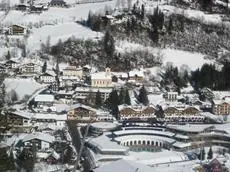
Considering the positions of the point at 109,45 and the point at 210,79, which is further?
the point at 109,45

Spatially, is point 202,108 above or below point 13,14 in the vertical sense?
below

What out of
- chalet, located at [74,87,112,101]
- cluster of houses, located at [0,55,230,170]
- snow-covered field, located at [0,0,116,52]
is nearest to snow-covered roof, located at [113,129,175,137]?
cluster of houses, located at [0,55,230,170]

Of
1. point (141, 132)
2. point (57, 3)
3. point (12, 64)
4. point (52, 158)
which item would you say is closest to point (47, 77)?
point (12, 64)

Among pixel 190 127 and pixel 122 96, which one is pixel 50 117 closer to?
pixel 122 96

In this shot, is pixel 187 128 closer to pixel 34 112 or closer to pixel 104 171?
pixel 34 112

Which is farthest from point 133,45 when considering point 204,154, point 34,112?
point 204,154

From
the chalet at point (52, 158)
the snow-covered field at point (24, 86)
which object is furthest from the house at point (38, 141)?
the snow-covered field at point (24, 86)
